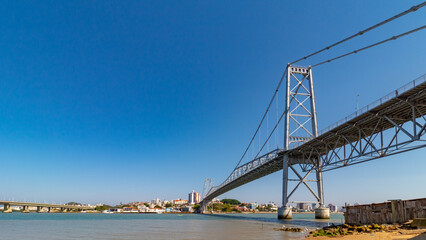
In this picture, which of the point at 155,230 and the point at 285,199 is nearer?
the point at 155,230

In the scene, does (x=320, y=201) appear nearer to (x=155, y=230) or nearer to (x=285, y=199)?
(x=285, y=199)

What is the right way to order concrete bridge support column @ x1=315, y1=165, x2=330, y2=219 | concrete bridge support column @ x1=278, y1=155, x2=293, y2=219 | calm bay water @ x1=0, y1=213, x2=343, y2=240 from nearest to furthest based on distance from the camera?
calm bay water @ x1=0, y1=213, x2=343, y2=240, concrete bridge support column @ x1=278, y1=155, x2=293, y2=219, concrete bridge support column @ x1=315, y1=165, x2=330, y2=219

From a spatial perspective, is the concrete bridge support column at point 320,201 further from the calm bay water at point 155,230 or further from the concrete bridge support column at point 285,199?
the concrete bridge support column at point 285,199

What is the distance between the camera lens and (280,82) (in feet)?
185

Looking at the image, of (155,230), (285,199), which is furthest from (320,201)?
(155,230)

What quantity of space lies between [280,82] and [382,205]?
3502cm

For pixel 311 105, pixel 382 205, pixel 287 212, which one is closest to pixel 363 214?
pixel 382 205

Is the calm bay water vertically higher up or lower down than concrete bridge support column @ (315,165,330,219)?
lower down

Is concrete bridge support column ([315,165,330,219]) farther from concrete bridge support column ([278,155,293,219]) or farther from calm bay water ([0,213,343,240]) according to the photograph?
concrete bridge support column ([278,155,293,219])

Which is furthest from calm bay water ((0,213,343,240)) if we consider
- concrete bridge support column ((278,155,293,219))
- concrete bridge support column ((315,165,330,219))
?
concrete bridge support column ((315,165,330,219))

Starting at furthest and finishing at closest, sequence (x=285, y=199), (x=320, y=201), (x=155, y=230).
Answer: (x=320, y=201) → (x=285, y=199) → (x=155, y=230)

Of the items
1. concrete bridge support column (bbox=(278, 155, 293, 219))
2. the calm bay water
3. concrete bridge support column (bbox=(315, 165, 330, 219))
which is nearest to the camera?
the calm bay water

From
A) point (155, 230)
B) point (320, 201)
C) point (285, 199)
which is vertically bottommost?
point (155, 230)

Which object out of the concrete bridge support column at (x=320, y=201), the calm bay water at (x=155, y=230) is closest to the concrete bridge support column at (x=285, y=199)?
the calm bay water at (x=155, y=230)
